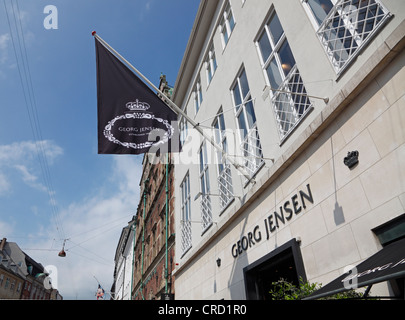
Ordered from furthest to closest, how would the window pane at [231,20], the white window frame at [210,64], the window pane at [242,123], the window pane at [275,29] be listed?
1. the white window frame at [210,64]
2. the window pane at [231,20]
3. the window pane at [242,123]
4. the window pane at [275,29]

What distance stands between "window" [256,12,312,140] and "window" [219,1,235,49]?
3384mm

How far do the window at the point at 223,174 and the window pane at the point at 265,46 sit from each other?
2.32 meters

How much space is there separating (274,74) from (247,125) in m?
1.97

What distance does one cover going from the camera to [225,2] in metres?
13.1

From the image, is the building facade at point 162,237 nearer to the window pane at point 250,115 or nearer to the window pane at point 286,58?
the window pane at point 250,115

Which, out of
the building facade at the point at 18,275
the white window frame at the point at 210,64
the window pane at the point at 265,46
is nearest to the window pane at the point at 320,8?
the window pane at the point at 265,46

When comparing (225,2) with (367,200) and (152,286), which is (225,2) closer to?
(367,200)

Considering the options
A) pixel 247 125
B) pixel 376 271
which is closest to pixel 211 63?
pixel 247 125

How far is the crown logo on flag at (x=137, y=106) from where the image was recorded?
26.8 feet

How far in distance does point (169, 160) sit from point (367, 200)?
1860 centimetres

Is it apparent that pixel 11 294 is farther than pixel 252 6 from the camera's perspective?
Yes

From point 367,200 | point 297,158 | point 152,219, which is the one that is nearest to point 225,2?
point 297,158

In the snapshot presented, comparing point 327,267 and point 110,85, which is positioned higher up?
point 110,85

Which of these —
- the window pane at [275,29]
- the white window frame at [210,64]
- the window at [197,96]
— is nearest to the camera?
the window pane at [275,29]
